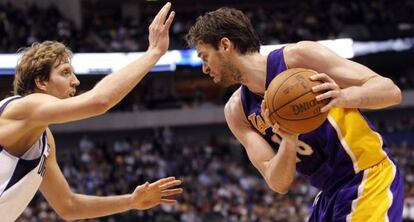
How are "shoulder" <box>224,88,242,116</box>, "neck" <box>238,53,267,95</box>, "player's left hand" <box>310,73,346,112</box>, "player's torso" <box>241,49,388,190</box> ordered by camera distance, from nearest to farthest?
"player's left hand" <box>310,73,346,112</box>
"player's torso" <box>241,49,388,190</box>
"neck" <box>238,53,267,95</box>
"shoulder" <box>224,88,242,116</box>

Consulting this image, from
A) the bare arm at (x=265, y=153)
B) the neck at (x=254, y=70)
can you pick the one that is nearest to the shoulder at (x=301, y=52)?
the neck at (x=254, y=70)

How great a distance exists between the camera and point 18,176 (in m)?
3.28

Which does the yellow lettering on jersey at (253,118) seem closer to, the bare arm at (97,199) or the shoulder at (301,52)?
the shoulder at (301,52)

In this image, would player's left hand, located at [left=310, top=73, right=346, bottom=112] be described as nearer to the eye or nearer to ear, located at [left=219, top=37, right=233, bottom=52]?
ear, located at [left=219, top=37, right=233, bottom=52]

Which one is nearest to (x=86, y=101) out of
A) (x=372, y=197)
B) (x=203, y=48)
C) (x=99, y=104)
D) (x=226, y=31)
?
(x=99, y=104)

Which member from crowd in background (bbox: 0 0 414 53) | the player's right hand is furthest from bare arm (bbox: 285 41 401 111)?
crowd in background (bbox: 0 0 414 53)

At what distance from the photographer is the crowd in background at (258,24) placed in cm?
1816

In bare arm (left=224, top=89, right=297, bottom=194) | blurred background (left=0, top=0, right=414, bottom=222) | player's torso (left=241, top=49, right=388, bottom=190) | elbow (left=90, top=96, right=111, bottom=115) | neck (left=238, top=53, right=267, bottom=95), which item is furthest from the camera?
blurred background (left=0, top=0, right=414, bottom=222)

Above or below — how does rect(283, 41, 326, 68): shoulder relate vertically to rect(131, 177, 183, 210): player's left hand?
above

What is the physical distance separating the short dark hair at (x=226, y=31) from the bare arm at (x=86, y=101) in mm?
332

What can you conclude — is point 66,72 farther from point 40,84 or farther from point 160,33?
point 160,33

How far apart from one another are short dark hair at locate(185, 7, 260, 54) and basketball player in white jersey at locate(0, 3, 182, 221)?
241 millimetres

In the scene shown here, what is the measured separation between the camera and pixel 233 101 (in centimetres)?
375

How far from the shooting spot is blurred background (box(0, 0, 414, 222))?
1565 cm
